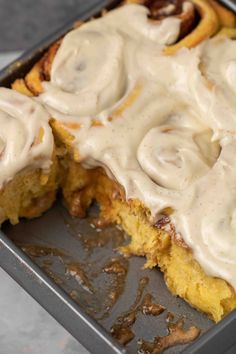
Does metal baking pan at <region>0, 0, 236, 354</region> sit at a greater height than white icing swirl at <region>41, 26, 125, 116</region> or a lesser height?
lesser

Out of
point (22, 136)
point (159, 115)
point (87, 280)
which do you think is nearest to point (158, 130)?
point (159, 115)

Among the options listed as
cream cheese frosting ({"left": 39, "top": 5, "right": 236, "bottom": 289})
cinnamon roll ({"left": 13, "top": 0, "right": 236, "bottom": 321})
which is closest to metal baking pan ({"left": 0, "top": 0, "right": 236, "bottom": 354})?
cinnamon roll ({"left": 13, "top": 0, "right": 236, "bottom": 321})

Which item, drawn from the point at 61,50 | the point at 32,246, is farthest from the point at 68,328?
the point at 61,50

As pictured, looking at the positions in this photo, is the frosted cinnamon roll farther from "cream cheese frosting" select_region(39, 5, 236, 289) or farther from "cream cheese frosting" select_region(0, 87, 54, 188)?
"cream cheese frosting" select_region(39, 5, 236, 289)

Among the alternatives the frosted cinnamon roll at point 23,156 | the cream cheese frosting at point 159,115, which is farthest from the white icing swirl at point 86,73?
the frosted cinnamon roll at point 23,156

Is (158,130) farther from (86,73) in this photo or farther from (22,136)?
(22,136)

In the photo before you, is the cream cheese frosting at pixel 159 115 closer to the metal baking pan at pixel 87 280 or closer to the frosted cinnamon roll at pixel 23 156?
the frosted cinnamon roll at pixel 23 156
